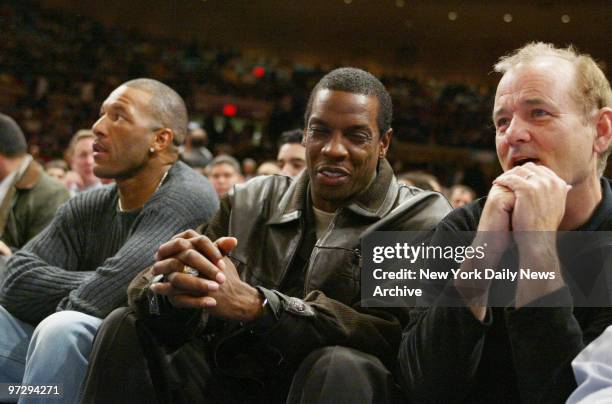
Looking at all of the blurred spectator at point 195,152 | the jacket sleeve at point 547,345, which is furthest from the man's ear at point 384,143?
the blurred spectator at point 195,152

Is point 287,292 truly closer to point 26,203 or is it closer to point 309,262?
point 309,262

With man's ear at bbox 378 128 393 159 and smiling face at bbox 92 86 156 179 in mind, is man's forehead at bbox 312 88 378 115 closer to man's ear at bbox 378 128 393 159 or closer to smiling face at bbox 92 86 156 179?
man's ear at bbox 378 128 393 159

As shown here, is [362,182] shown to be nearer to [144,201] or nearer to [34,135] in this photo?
[144,201]

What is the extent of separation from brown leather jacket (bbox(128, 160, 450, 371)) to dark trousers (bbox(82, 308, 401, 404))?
0.22 feet

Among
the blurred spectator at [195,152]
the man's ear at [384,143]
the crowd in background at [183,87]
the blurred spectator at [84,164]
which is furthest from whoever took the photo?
the crowd in background at [183,87]

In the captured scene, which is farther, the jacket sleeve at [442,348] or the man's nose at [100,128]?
the man's nose at [100,128]

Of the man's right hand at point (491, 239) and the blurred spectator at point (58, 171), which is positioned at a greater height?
the blurred spectator at point (58, 171)

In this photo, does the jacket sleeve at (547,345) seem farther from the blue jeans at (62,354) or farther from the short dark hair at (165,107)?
the short dark hair at (165,107)

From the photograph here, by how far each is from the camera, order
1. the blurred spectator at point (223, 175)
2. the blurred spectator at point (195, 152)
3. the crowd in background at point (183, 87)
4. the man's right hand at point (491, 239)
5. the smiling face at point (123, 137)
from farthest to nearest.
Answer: the crowd in background at point (183, 87) < the blurred spectator at point (195, 152) < the blurred spectator at point (223, 175) < the smiling face at point (123, 137) < the man's right hand at point (491, 239)

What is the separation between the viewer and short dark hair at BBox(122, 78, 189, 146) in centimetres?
260

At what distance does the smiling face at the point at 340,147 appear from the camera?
197 cm

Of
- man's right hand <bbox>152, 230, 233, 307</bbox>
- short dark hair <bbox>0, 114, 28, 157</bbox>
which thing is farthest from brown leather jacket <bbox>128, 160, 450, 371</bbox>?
short dark hair <bbox>0, 114, 28, 157</bbox>

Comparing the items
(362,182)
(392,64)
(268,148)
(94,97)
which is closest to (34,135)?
(94,97)

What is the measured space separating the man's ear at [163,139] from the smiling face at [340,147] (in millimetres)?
749
